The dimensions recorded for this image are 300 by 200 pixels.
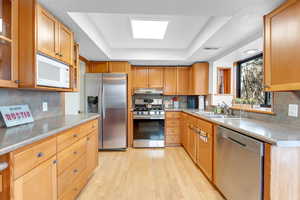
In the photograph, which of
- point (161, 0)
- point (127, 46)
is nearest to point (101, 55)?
point (127, 46)

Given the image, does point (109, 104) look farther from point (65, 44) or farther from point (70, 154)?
point (70, 154)

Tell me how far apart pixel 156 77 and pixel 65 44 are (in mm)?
2623

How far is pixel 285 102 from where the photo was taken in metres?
1.79

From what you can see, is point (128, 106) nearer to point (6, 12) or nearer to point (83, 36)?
point (83, 36)

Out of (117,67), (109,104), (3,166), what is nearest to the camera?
(3,166)

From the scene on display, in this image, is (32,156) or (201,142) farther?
(201,142)

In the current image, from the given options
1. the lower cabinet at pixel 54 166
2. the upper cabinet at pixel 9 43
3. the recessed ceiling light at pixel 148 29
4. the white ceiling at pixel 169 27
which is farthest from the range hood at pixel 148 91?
the upper cabinet at pixel 9 43

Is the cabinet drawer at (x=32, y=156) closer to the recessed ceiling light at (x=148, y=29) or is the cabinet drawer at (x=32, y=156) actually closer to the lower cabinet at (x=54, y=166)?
the lower cabinet at (x=54, y=166)

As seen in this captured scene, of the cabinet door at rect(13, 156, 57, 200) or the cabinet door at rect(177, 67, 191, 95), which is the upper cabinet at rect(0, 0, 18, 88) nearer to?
the cabinet door at rect(13, 156, 57, 200)

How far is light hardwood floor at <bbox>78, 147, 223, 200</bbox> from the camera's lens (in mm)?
2029

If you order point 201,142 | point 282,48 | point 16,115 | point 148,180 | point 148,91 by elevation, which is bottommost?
point 148,180

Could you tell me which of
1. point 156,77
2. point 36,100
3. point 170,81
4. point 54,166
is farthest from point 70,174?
point 170,81

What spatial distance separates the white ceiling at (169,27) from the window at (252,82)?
0.54 meters

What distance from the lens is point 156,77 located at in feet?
14.2
